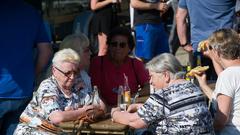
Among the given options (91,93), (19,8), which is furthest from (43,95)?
(19,8)

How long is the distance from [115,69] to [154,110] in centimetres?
136

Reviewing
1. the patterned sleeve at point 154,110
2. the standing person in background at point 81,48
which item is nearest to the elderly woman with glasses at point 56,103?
Result: the standing person in background at point 81,48

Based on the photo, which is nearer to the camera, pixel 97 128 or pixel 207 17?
pixel 97 128

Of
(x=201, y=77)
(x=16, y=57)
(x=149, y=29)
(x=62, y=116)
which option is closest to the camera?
(x=62, y=116)

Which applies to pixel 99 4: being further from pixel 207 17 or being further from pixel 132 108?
pixel 132 108

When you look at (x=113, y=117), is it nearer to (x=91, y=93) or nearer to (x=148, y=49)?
(x=91, y=93)

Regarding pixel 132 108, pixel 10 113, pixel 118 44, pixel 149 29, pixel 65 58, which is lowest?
pixel 10 113

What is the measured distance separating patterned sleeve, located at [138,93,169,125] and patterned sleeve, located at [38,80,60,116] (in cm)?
61

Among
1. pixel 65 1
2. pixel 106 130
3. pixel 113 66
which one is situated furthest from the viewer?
pixel 65 1

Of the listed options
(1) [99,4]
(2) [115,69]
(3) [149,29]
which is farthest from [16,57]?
(1) [99,4]

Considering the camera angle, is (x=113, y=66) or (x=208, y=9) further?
(x=208, y=9)

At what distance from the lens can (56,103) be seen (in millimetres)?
3645

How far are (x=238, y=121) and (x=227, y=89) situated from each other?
0.27m

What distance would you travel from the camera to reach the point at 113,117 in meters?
3.66
